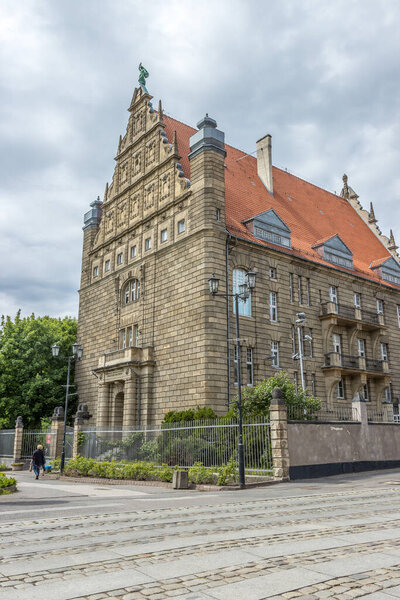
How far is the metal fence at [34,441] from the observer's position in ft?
105

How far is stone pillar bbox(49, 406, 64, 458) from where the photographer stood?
103 ft

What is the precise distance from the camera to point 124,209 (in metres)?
37.2

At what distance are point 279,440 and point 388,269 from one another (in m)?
24.8

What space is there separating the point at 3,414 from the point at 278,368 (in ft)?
68.1

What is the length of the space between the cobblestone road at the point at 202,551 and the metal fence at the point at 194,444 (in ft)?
25.2

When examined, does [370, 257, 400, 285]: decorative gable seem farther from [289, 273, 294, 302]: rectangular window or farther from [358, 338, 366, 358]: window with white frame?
[289, 273, 294, 302]: rectangular window

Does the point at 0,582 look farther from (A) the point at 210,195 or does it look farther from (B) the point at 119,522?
(A) the point at 210,195

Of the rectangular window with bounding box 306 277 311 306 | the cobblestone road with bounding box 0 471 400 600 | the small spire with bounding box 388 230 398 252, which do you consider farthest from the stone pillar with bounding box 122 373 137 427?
the small spire with bounding box 388 230 398 252

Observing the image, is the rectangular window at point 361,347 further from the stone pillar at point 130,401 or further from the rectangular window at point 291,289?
the stone pillar at point 130,401

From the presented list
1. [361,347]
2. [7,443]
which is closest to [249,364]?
[361,347]

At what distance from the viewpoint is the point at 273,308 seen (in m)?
30.8

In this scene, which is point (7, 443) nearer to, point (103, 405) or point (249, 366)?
point (103, 405)

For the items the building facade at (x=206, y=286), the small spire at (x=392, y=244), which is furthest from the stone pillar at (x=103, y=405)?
the small spire at (x=392, y=244)

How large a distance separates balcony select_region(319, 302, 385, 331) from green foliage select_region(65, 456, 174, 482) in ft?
53.0
